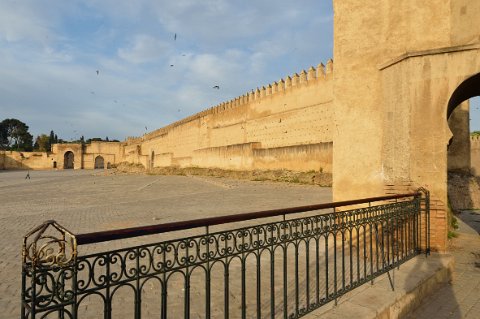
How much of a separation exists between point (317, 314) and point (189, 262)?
1537 mm

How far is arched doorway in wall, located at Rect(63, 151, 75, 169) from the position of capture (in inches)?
3024

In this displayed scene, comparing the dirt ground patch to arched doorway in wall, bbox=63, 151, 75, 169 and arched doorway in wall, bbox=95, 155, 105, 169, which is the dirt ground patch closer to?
arched doorway in wall, bbox=95, 155, 105, 169

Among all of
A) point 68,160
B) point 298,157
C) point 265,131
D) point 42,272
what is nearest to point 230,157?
point 265,131

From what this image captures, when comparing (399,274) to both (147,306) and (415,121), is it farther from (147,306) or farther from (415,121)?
(147,306)

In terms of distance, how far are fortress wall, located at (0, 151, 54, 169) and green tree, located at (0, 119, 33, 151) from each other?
1978 centimetres

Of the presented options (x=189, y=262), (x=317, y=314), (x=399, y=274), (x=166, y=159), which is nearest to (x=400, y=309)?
(x=399, y=274)

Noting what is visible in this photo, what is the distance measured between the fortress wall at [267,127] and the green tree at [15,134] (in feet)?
210

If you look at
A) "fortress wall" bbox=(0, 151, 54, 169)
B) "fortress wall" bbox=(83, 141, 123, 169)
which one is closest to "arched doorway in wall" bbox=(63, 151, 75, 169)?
"fortress wall" bbox=(0, 151, 54, 169)

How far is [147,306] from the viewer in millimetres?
3988

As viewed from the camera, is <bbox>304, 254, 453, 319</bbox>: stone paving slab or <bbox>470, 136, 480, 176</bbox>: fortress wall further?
<bbox>470, 136, 480, 176</bbox>: fortress wall

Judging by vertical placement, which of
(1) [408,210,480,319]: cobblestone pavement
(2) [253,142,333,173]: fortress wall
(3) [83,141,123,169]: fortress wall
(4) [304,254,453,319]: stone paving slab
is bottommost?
(1) [408,210,480,319]: cobblestone pavement

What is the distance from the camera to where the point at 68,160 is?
79.8 m

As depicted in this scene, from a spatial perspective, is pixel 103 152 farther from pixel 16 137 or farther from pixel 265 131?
pixel 265 131

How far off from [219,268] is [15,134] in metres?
103
